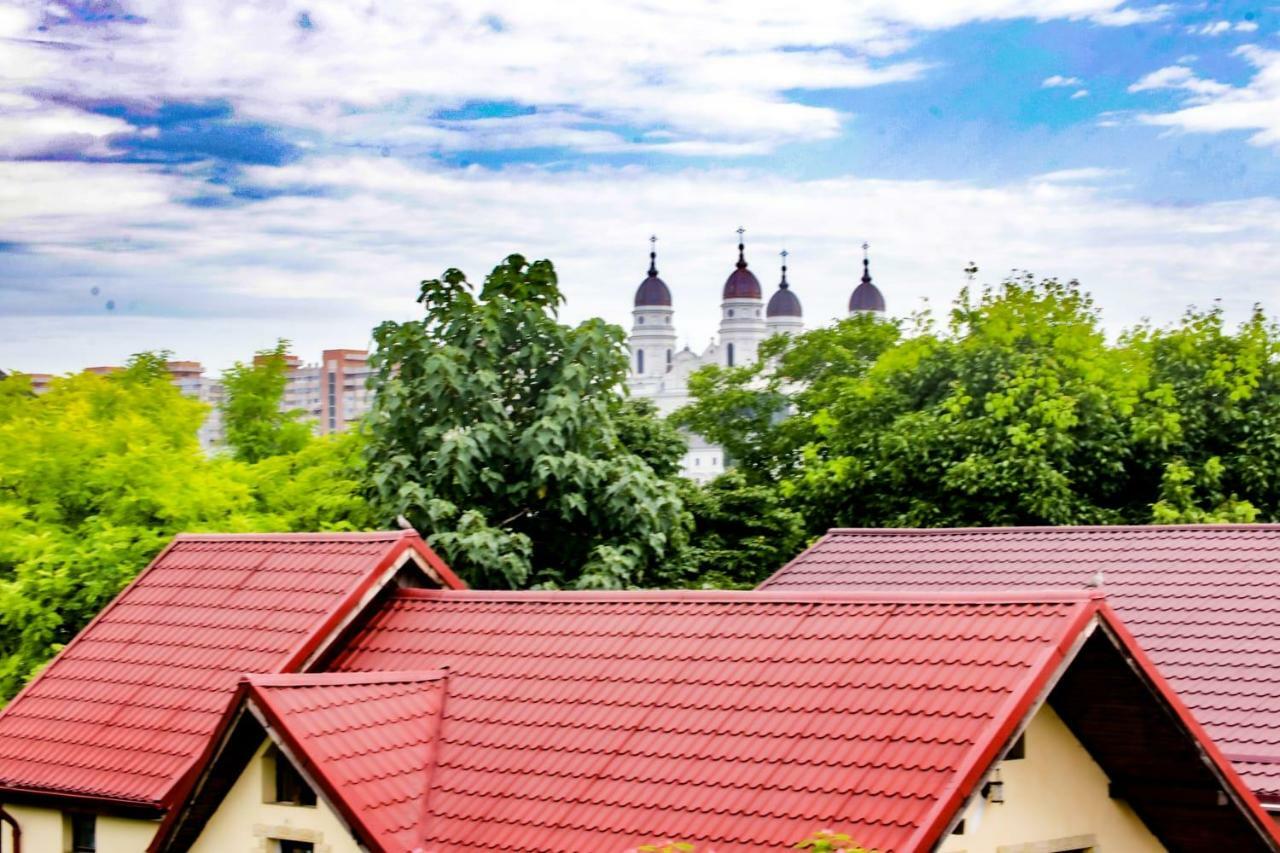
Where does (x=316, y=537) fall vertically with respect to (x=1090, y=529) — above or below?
above

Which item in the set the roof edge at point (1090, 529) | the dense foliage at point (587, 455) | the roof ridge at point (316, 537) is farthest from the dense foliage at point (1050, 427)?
the roof ridge at point (316, 537)

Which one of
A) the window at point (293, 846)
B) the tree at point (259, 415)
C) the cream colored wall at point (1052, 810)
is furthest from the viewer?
the tree at point (259, 415)

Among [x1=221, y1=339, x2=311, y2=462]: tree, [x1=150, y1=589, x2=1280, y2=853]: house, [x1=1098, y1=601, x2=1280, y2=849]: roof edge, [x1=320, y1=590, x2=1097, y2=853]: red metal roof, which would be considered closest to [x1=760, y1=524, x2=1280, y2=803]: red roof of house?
[x1=1098, y1=601, x2=1280, y2=849]: roof edge

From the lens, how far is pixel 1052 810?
50.4 ft

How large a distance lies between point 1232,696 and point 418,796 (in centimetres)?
837

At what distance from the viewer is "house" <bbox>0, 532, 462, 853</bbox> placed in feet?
60.8

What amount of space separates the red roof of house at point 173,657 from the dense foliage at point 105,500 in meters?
8.73

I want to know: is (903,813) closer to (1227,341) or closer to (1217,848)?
(1217,848)

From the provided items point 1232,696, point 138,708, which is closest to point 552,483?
point 138,708

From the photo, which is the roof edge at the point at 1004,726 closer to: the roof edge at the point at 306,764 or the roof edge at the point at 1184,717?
the roof edge at the point at 1184,717

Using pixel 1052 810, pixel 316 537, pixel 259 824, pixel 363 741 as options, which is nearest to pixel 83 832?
pixel 259 824

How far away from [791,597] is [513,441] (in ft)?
49.1

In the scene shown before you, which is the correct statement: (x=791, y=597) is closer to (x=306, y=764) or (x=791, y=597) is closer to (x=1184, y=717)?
(x=1184, y=717)

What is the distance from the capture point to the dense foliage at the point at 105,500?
98.5 ft
